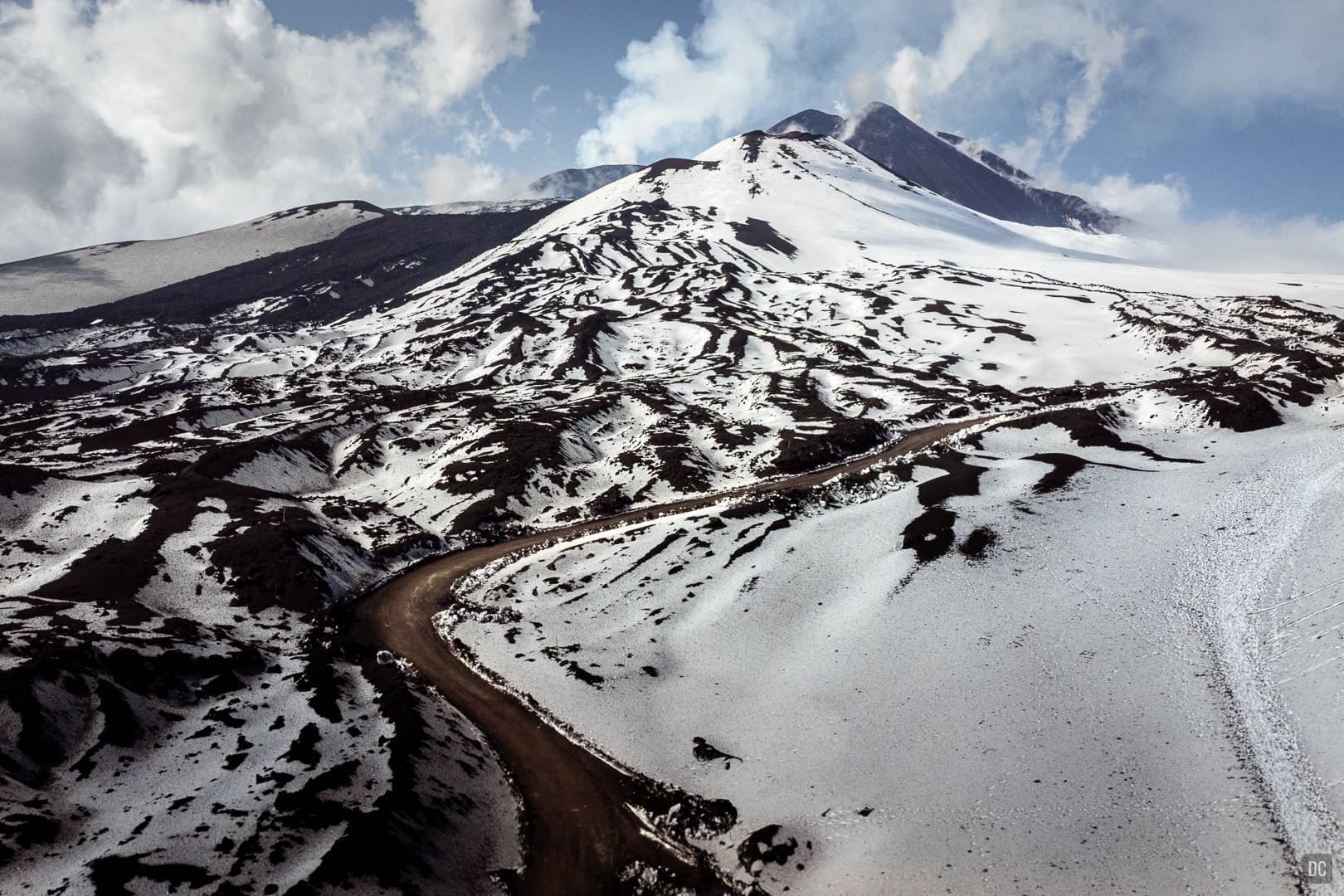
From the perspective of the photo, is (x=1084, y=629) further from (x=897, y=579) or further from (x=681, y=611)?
(x=681, y=611)

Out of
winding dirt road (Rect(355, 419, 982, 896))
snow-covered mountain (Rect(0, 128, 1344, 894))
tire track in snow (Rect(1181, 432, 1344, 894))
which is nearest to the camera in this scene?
snow-covered mountain (Rect(0, 128, 1344, 894))

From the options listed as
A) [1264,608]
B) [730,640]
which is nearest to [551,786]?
[730,640]

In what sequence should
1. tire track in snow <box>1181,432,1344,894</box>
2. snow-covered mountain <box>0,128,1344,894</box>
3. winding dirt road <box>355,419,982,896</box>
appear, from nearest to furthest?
snow-covered mountain <box>0,128,1344,894</box> < tire track in snow <box>1181,432,1344,894</box> < winding dirt road <box>355,419,982,896</box>

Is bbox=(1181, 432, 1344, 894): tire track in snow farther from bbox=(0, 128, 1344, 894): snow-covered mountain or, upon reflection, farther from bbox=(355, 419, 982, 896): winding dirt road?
bbox=(355, 419, 982, 896): winding dirt road

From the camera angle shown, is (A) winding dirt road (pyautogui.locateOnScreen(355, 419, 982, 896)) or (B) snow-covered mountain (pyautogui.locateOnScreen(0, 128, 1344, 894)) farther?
(A) winding dirt road (pyautogui.locateOnScreen(355, 419, 982, 896))

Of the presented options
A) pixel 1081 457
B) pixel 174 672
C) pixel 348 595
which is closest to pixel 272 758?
pixel 174 672

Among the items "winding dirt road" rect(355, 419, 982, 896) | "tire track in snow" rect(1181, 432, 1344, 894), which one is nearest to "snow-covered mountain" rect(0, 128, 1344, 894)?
"tire track in snow" rect(1181, 432, 1344, 894)
